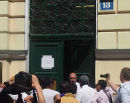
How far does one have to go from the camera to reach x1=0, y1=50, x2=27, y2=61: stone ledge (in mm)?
10062

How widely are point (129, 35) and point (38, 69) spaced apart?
2619mm

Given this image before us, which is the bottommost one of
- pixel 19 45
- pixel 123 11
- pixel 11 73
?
pixel 11 73

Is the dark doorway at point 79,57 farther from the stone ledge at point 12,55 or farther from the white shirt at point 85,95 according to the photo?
the white shirt at point 85,95

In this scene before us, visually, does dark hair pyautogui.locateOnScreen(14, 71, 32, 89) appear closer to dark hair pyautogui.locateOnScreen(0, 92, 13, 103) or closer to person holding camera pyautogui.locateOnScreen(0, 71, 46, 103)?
person holding camera pyautogui.locateOnScreen(0, 71, 46, 103)

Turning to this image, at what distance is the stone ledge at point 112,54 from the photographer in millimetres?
9430

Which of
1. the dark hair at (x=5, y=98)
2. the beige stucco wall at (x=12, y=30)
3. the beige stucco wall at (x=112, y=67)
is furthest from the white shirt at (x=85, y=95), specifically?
the dark hair at (x=5, y=98)

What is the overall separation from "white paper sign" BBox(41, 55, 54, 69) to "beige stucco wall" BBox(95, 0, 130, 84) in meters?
1.30

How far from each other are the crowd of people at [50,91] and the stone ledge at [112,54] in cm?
129

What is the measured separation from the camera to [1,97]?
3.62 meters

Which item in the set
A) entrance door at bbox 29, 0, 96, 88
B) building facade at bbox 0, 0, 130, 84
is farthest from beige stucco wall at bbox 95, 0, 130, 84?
entrance door at bbox 29, 0, 96, 88

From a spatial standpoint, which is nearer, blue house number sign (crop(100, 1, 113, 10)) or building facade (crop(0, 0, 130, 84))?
building facade (crop(0, 0, 130, 84))

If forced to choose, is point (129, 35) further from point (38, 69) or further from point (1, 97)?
point (1, 97)

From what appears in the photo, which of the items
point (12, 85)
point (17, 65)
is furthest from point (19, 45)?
point (12, 85)

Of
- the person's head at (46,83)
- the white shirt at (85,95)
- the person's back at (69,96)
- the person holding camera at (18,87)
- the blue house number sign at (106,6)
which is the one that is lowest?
the white shirt at (85,95)
